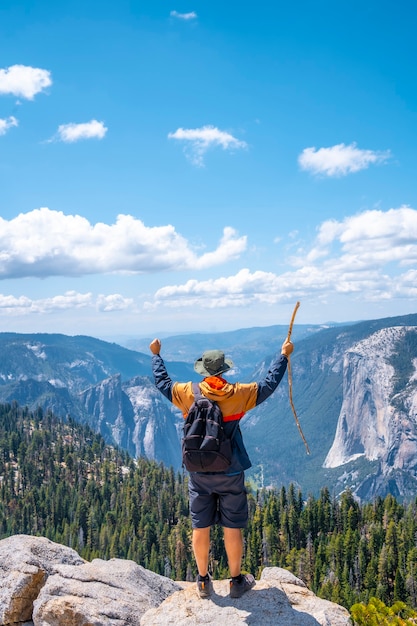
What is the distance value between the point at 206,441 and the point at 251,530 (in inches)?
5288

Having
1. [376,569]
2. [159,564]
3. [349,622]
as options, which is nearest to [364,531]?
[376,569]

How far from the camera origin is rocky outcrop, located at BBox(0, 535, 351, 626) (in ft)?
43.7

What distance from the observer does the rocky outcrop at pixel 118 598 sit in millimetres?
13320

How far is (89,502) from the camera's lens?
176 m

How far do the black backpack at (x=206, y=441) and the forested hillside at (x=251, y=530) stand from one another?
95.7 metres

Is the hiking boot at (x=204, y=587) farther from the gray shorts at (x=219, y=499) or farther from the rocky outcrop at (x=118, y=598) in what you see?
the gray shorts at (x=219, y=499)

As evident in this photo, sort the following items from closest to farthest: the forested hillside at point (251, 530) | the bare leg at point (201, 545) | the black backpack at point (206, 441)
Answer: the black backpack at point (206, 441), the bare leg at point (201, 545), the forested hillside at point (251, 530)

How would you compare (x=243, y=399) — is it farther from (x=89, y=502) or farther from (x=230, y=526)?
(x=89, y=502)

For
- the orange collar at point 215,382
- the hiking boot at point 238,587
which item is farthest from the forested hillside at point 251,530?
the orange collar at point 215,382

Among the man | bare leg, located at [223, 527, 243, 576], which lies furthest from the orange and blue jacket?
bare leg, located at [223, 527, 243, 576]

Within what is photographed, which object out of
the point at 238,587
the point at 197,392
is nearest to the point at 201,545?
the point at 238,587

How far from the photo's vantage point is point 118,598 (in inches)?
613

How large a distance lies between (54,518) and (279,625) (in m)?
176

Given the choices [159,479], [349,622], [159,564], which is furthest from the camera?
[159,479]
